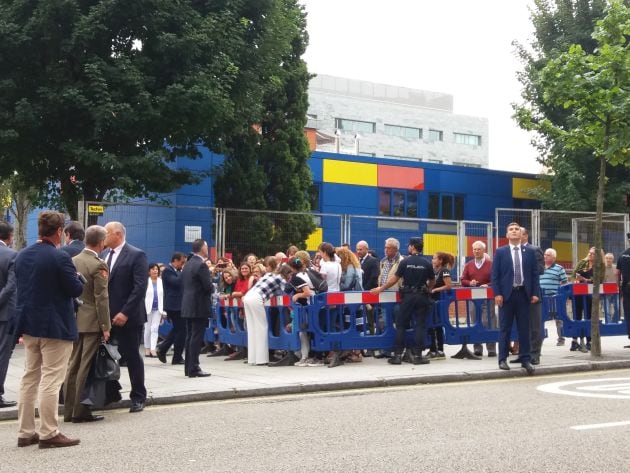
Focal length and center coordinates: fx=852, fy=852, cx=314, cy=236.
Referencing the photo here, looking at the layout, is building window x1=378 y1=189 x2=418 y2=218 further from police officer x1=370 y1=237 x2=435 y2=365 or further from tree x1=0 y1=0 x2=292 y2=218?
police officer x1=370 y1=237 x2=435 y2=365

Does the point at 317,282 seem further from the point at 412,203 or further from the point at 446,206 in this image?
the point at 446,206

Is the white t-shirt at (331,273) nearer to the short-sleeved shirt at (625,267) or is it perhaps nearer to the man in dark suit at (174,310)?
the man in dark suit at (174,310)

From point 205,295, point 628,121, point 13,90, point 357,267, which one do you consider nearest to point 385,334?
point 357,267

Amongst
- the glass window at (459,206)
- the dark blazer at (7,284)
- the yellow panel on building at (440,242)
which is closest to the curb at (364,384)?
the dark blazer at (7,284)

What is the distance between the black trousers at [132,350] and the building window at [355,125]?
52412mm

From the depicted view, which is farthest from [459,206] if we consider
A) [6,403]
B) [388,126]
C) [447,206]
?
[388,126]

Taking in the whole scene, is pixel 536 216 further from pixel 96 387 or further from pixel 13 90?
pixel 96 387

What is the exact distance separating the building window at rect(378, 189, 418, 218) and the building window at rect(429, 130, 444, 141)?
3251 centimetres

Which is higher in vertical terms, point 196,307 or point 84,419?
point 196,307

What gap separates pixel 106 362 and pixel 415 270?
18.2ft

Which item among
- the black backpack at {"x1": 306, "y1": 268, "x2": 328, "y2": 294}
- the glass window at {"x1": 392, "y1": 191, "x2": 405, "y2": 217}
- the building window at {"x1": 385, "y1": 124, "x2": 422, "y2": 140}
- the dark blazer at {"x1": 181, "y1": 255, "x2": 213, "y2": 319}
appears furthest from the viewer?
the building window at {"x1": 385, "y1": 124, "x2": 422, "y2": 140}

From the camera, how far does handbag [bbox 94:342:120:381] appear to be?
8703 mm

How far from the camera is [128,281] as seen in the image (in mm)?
9047

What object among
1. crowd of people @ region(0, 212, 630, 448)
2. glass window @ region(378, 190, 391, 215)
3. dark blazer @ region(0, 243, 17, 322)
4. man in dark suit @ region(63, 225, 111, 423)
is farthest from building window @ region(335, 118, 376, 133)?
man in dark suit @ region(63, 225, 111, 423)
